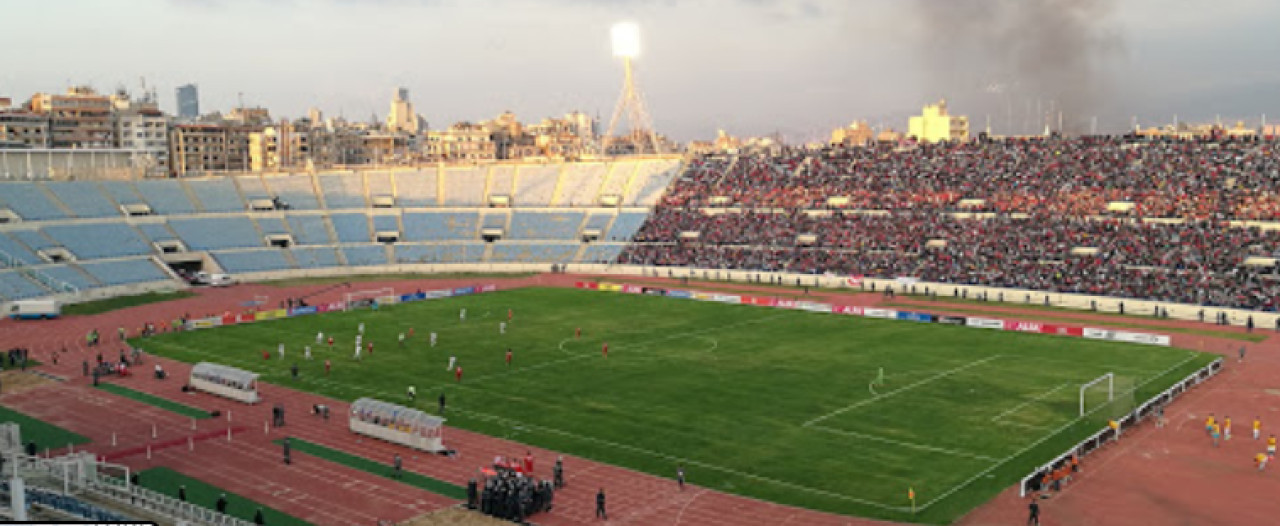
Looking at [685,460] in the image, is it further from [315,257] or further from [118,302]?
[315,257]

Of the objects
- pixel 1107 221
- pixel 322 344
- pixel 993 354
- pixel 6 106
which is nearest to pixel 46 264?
pixel 322 344

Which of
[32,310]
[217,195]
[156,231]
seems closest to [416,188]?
[217,195]

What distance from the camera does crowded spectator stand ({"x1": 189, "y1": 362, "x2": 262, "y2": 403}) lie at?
137 feet

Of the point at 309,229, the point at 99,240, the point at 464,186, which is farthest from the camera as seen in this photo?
the point at 464,186

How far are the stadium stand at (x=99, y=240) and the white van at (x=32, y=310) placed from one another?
47.8 feet

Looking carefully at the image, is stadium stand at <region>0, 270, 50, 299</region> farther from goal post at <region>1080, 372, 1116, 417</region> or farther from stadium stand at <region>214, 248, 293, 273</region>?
goal post at <region>1080, 372, 1116, 417</region>

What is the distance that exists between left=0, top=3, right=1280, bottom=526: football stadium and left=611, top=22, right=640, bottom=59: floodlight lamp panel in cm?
31

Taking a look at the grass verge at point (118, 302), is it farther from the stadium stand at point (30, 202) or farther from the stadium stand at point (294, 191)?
the stadium stand at point (294, 191)

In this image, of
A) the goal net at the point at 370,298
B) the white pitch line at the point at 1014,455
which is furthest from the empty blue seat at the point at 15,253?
the white pitch line at the point at 1014,455

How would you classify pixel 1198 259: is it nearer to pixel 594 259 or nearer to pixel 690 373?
pixel 690 373

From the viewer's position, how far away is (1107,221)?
254 feet

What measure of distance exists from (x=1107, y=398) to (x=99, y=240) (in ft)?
243

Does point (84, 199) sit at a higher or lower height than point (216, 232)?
higher

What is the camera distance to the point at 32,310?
6353 centimetres
